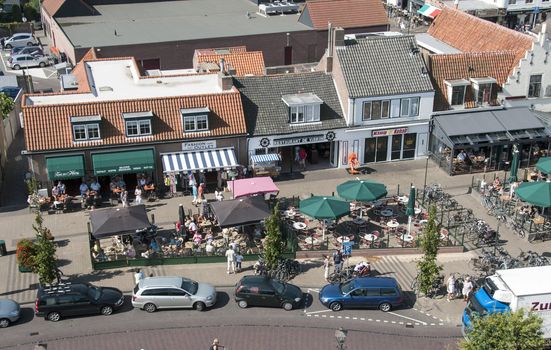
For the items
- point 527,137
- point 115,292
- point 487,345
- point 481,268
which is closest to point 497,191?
point 527,137

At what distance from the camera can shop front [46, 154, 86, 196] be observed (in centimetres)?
4788

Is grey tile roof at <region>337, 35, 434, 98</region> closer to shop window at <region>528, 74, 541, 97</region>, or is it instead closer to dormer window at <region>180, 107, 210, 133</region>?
shop window at <region>528, 74, 541, 97</region>

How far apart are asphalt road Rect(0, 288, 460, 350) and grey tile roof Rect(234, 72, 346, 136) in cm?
1847

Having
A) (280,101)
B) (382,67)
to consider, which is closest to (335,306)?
(280,101)

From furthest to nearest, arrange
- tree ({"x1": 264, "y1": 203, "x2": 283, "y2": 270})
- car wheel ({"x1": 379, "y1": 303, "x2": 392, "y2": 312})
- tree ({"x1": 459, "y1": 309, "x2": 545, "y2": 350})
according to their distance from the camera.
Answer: tree ({"x1": 264, "y1": 203, "x2": 283, "y2": 270}), car wheel ({"x1": 379, "y1": 303, "x2": 392, "y2": 312}), tree ({"x1": 459, "y1": 309, "x2": 545, "y2": 350})

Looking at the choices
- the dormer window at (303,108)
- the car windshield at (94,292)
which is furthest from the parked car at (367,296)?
the dormer window at (303,108)

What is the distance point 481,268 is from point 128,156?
24.9 meters

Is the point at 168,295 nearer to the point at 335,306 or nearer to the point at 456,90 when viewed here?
the point at 335,306

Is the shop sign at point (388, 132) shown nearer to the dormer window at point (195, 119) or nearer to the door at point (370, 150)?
the door at point (370, 150)

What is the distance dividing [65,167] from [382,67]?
82.1 ft

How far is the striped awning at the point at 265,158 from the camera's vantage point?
5169cm

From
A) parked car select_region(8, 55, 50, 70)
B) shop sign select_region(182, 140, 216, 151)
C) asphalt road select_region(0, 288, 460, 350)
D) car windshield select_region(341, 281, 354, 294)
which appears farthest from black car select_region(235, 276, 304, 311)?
parked car select_region(8, 55, 50, 70)

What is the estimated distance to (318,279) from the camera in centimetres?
4047

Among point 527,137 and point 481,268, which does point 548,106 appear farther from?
point 481,268
